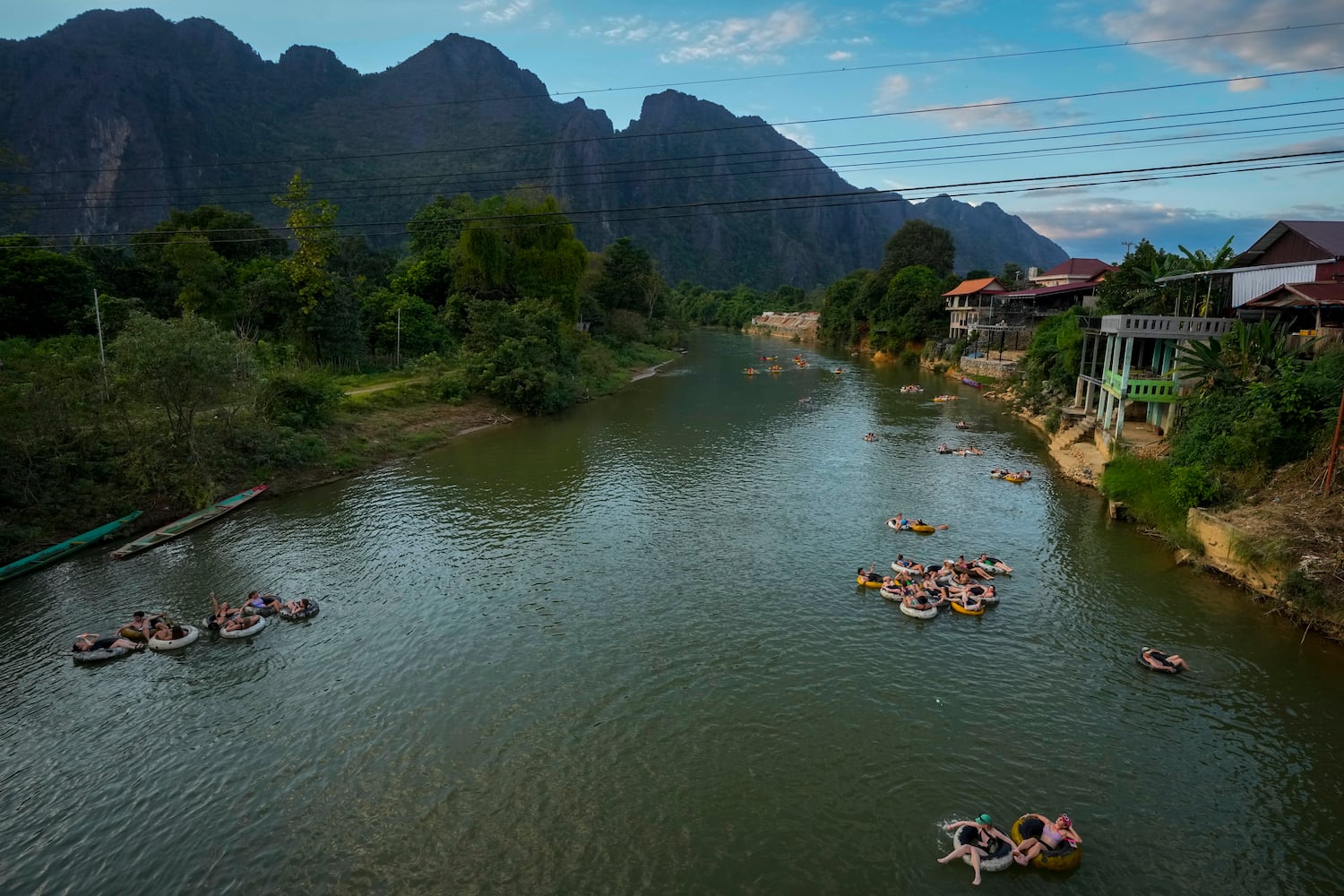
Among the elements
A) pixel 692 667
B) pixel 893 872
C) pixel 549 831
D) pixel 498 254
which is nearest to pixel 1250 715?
pixel 893 872

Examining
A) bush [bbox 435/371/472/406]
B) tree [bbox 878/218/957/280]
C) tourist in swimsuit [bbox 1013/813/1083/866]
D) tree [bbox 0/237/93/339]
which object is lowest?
tourist in swimsuit [bbox 1013/813/1083/866]

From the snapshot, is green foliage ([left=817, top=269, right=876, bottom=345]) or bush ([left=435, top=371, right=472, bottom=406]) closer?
bush ([left=435, top=371, right=472, bottom=406])

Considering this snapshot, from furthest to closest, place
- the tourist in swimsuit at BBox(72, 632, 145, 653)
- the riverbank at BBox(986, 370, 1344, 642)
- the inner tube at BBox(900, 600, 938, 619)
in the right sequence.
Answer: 1. the inner tube at BBox(900, 600, 938, 619)
2. the riverbank at BBox(986, 370, 1344, 642)
3. the tourist in swimsuit at BBox(72, 632, 145, 653)

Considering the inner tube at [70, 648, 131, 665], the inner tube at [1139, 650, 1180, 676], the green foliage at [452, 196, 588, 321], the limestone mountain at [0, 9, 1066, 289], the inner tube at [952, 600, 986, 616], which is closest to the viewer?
the inner tube at [1139, 650, 1180, 676]

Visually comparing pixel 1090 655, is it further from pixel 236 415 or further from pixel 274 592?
pixel 236 415

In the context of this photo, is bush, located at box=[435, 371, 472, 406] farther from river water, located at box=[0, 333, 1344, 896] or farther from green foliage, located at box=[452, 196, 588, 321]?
river water, located at box=[0, 333, 1344, 896]

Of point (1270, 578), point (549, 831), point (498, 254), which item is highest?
point (498, 254)

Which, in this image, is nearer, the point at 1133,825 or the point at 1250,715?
the point at 1133,825

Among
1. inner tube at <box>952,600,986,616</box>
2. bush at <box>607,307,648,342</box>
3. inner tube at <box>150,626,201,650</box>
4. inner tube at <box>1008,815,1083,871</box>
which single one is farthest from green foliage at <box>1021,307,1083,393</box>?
inner tube at <box>150,626,201,650</box>
